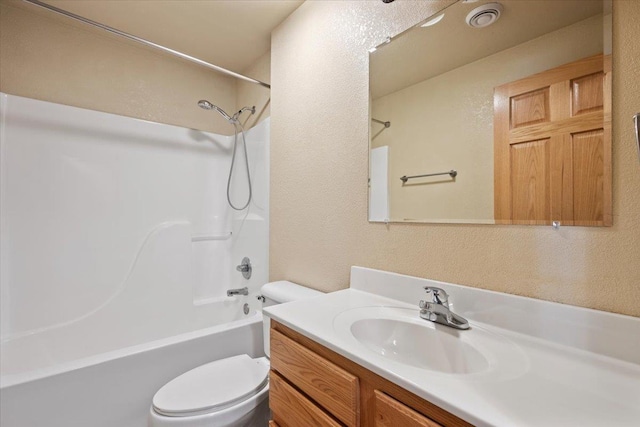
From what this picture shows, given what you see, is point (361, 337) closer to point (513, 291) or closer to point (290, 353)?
point (290, 353)

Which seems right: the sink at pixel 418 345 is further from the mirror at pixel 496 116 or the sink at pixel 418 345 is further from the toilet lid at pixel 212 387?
the toilet lid at pixel 212 387

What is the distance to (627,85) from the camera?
0.72m

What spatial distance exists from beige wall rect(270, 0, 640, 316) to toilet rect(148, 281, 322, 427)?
367 millimetres

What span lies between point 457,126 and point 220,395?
1435 mm

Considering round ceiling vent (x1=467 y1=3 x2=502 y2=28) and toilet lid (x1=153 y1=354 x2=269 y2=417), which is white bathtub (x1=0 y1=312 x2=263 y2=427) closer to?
toilet lid (x1=153 y1=354 x2=269 y2=417)

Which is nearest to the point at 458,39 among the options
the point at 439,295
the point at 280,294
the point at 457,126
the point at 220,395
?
the point at 457,126

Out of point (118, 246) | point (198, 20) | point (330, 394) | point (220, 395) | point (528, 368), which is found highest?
point (198, 20)

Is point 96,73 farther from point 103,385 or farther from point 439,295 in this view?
point 439,295

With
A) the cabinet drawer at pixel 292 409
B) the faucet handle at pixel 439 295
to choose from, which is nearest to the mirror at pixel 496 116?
the faucet handle at pixel 439 295

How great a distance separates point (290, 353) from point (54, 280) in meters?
1.74

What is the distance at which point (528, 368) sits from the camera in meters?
0.66

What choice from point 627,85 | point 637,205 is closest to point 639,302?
point 637,205

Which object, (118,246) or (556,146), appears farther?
(118,246)

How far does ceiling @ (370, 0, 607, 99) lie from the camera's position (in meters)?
0.85
